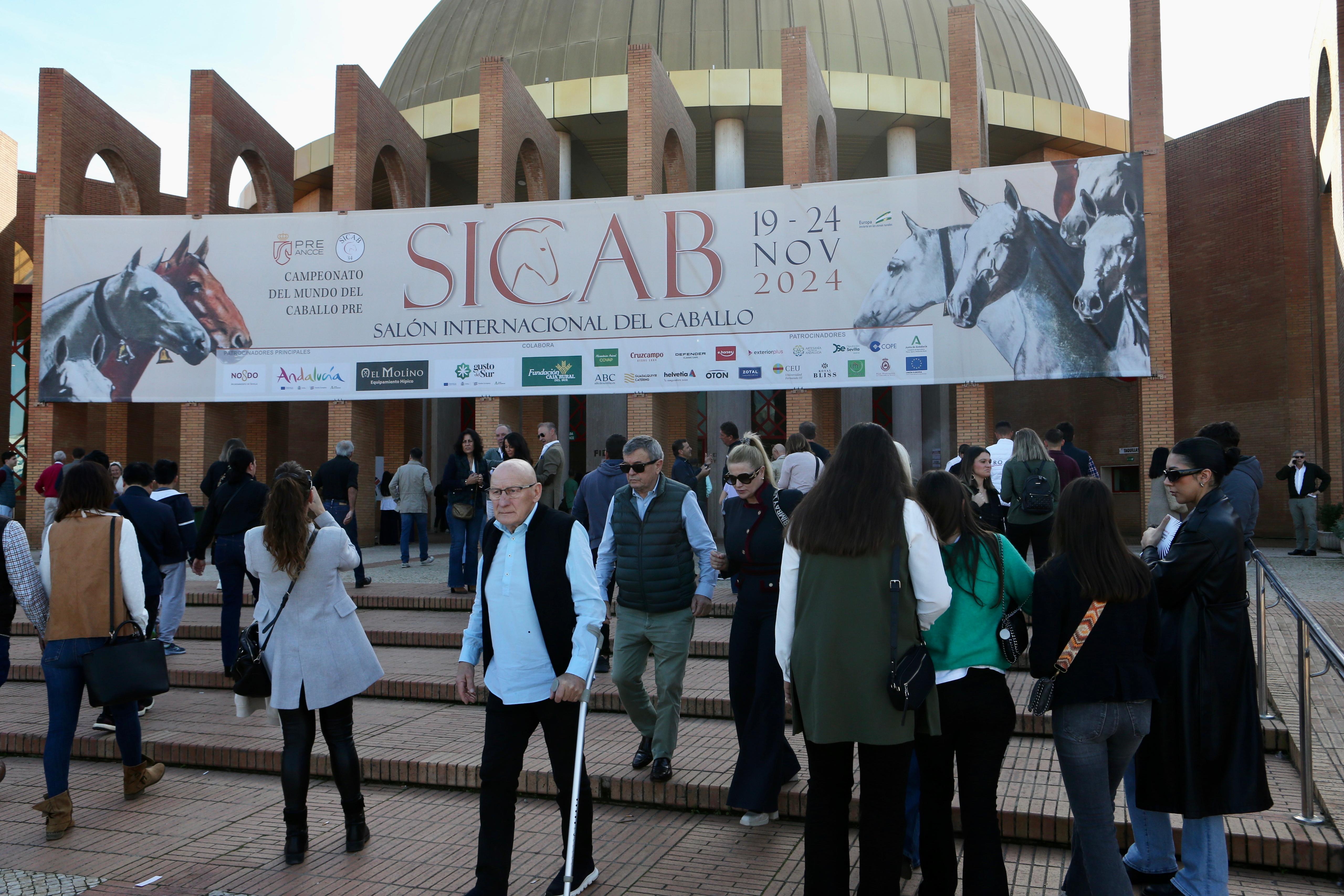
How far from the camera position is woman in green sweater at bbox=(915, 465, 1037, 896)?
10.1ft

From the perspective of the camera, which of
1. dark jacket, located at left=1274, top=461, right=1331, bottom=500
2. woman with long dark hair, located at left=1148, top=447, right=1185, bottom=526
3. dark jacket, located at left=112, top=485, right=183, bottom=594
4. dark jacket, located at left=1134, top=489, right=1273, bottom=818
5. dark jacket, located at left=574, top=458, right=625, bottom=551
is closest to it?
dark jacket, located at left=1134, top=489, right=1273, bottom=818

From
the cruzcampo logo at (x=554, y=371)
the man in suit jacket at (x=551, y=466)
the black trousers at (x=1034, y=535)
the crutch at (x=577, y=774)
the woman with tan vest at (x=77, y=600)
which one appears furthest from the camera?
the cruzcampo logo at (x=554, y=371)

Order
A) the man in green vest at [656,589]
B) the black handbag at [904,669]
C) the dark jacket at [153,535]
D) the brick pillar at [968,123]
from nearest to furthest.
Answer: the black handbag at [904,669], the man in green vest at [656,589], the dark jacket at [153,535], the brick pillar at [968,123]

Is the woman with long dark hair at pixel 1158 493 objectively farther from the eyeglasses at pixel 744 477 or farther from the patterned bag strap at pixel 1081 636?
the patterned bag strap at pixel 1081 636

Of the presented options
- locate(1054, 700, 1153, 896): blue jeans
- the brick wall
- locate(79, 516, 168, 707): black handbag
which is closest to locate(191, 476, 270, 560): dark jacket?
locate(79, 516, 168, 707): black handbag

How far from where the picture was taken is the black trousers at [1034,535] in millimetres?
7184

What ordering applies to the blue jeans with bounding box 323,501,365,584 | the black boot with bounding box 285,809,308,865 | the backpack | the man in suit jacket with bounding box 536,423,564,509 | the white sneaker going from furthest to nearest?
1. the blue jeans with bounding box 323,501,365,584
2. the man in suit jacket with bounding box 536,423,564,509
3. the backpack
4. the white sneaker
5. the black boot with bounding box 285,809,308,865

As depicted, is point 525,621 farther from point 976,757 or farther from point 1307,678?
point 1307,678

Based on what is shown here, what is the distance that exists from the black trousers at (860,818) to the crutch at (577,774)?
0.89 metres

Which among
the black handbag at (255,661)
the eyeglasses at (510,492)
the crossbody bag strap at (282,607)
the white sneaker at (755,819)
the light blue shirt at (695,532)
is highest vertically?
the eyeglasses at (510,492)

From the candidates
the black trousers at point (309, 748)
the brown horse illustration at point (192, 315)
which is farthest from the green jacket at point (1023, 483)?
the brown horse illustration at point (192, 315)

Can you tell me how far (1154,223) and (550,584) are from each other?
13315 millimetres

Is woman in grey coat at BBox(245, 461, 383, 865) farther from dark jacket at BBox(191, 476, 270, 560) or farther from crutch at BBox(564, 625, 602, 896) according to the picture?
dark jacket at BBox(191, 476, 270, 560)

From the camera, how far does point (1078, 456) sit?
8672 millimetres
